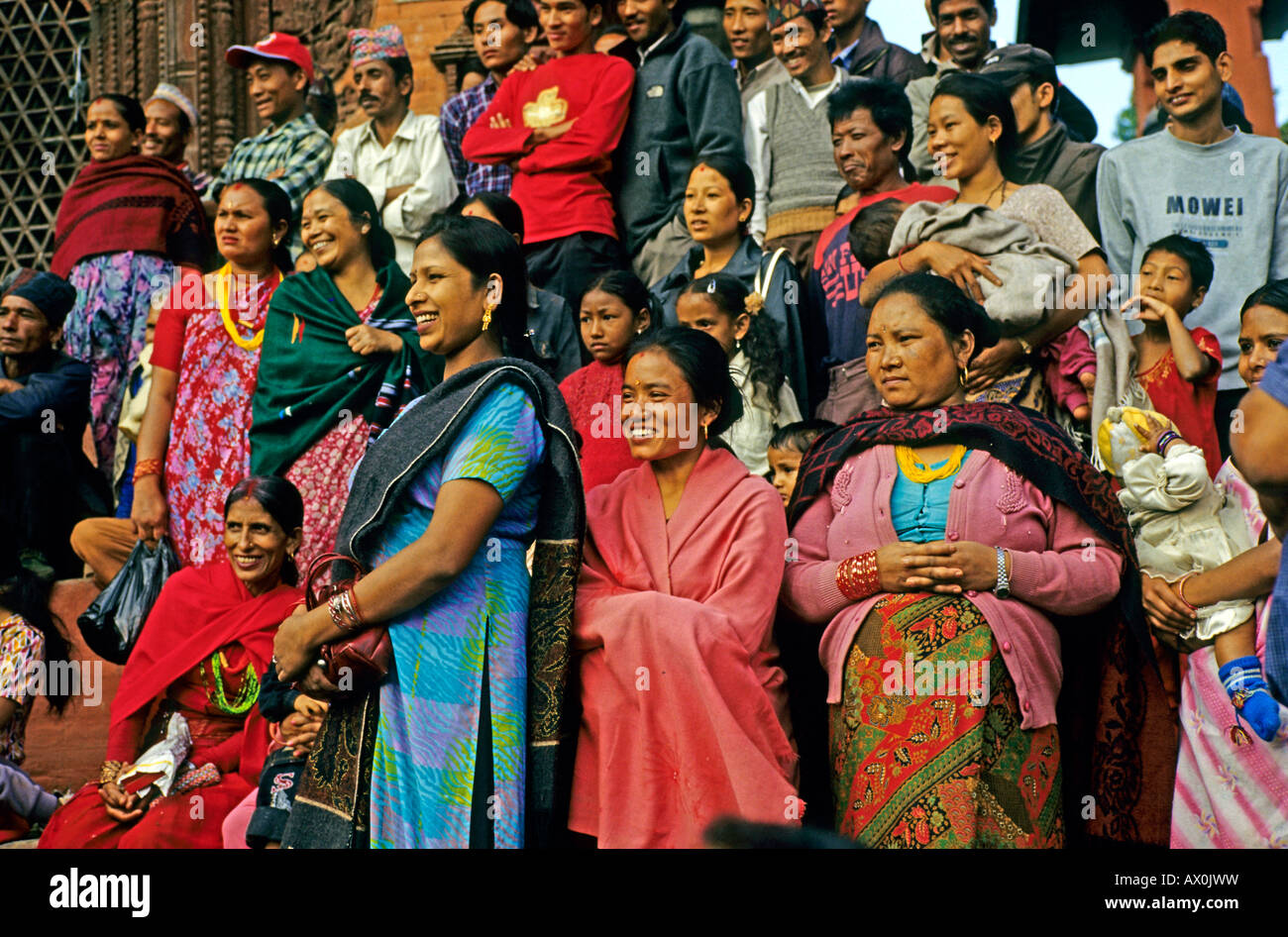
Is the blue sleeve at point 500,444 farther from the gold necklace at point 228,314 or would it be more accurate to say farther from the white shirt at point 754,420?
the gold necklace at point 228,314

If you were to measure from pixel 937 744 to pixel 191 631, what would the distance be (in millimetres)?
2433

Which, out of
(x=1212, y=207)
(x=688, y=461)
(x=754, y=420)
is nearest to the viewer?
(x=688, y=461)

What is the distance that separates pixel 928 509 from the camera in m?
3.89

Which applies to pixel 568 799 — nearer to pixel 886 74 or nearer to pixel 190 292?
pixel 190 292

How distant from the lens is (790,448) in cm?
507

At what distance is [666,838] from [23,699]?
9.69 feet

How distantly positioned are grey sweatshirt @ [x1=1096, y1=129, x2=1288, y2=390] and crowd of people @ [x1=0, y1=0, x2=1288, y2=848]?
16 millimetres

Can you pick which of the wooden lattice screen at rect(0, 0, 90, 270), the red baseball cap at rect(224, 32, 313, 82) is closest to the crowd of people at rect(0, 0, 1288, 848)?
the red baseball cap at rect(224, 32, 313, 82)

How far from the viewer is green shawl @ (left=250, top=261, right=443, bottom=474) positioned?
5.47 meters

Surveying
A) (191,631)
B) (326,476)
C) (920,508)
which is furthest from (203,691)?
(920,508)

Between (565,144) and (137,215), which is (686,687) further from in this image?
(137,215)

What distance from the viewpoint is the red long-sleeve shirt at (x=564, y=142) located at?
630 centimetres

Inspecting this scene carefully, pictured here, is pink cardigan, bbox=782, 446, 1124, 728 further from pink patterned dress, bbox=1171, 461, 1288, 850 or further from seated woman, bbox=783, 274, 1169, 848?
pink patterned dress, bbox=1171, 461, 1288, 850

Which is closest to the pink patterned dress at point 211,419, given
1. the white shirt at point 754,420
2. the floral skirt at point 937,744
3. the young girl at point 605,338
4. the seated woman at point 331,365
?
the seated woman at point 331,365
